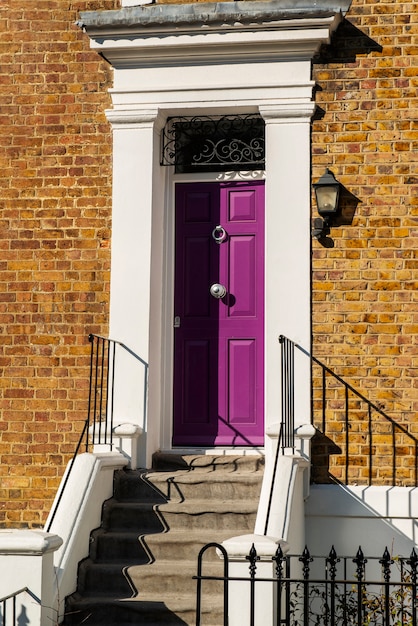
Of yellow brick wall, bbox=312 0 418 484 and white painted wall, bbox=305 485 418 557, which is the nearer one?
white painted wall, bbox=305 485 418 557

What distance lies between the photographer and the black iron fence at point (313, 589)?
5.33 meters

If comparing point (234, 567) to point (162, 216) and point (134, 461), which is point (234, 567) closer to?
point (134, 461)

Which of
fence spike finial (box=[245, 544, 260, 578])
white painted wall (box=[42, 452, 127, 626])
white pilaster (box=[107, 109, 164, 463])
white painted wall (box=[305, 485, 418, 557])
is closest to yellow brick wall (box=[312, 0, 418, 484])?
white painted wall (box=[305, 485, 418, 557])

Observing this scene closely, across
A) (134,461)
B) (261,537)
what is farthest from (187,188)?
(261,537)

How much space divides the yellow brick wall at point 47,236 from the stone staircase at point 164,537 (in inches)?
35.6

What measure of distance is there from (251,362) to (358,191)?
1.63 metres

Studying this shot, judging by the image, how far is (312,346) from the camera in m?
8.05

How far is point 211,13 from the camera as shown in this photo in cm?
820

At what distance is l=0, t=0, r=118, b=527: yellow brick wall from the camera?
8328mm

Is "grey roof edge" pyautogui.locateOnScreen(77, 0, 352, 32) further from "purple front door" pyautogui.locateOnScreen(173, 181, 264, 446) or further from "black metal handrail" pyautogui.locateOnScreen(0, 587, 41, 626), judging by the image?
"black metal handrail" pyautogui.locateOnScreen(0, 587, 41, 626)

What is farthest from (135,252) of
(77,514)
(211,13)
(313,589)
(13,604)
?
(13,604)

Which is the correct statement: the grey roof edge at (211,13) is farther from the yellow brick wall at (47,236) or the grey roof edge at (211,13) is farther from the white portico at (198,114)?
the yellow brick wall at (47,236)

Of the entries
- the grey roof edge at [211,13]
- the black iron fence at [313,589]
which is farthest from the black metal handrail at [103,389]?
the grey roof edge at [211,13]

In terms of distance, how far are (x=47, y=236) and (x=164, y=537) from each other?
8.98 ft
